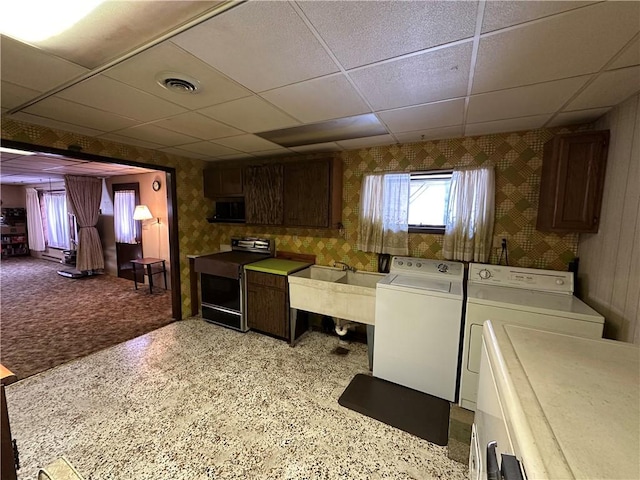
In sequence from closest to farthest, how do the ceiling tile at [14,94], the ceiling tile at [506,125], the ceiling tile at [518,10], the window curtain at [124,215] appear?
the ceiling tile at [518,10] < the ceiling tile at [14,94] < the ceiling tile at [506,125] < the window curtain at [124,215]

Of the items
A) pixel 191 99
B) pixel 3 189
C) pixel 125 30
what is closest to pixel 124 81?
pixel 191 99

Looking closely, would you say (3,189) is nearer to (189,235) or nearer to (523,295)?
(189,235)

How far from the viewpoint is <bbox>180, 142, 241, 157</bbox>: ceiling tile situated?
304 cm

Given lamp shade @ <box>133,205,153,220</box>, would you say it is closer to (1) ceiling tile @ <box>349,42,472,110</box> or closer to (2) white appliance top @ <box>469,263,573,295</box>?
(1) ceiling tile @ <box>349,42,472,110</box>

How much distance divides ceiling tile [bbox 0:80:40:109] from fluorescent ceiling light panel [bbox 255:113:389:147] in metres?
1.58

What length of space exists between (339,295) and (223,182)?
2.43m

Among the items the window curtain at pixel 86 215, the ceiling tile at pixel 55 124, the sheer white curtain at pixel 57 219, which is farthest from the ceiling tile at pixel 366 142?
the sheer white curtain at pixel 57 219

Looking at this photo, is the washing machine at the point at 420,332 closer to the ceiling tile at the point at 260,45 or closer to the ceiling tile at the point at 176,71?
the ceiling tile at the point at 260,45

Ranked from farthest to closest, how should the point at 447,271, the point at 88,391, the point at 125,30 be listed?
the point at 447,271 < the point at 88,391 < the point at 125,30

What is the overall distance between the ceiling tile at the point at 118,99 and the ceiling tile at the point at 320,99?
819mm

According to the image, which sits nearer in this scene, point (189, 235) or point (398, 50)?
point (398, 50)

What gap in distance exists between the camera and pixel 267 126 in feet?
7.70

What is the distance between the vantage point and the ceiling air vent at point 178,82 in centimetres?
150

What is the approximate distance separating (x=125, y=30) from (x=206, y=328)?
3.24 metres
